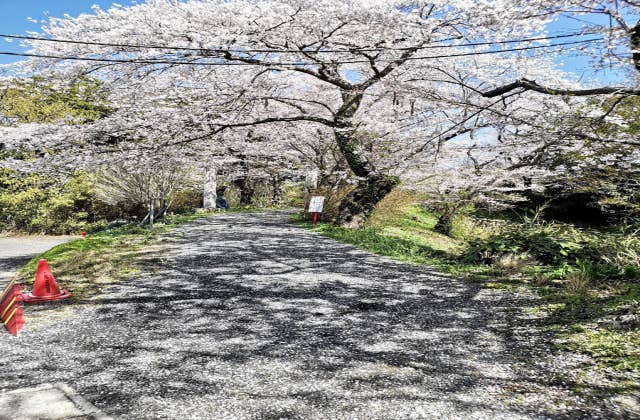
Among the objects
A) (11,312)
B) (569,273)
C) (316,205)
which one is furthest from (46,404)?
(316,205)

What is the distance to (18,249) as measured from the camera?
42.1ft

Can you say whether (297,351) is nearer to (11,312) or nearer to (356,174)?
(11,312)

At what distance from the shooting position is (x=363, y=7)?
7.21 metres

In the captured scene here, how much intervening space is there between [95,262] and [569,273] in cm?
723

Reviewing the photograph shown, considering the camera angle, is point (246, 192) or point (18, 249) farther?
point (246, 192)

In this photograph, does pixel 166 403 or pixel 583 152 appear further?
pixel 583 152

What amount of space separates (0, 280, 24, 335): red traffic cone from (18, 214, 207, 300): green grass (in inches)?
32.7

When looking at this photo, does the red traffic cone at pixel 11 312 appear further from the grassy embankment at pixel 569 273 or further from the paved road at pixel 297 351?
the grassy embankment at pixel 569 273

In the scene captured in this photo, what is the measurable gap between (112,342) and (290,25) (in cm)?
607

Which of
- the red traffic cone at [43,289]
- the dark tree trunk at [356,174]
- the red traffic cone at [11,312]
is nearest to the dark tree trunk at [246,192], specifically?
the dark tree trunk at [356,174]

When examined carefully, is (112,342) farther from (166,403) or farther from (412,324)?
(412,324)

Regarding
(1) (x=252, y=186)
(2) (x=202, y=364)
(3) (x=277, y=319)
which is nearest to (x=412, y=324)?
(3) (x=277, y=319)

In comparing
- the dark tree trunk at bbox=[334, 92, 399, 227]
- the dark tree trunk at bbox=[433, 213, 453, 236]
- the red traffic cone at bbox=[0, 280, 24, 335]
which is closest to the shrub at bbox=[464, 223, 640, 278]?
the dark tree trunk at bbox=[334, 92, 399, 227]

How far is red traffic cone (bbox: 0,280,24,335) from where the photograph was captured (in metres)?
3.95
